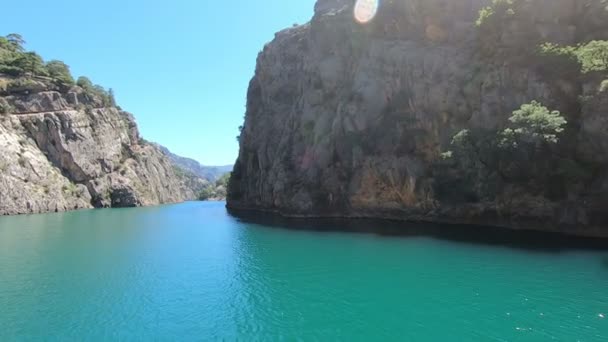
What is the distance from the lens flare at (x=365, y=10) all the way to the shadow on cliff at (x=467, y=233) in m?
39.5

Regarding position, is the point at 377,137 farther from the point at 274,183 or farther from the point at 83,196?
the point at 83,196

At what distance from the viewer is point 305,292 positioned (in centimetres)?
2359

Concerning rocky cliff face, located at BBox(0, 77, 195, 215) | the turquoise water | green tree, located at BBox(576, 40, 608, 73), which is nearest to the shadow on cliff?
the turquoise water

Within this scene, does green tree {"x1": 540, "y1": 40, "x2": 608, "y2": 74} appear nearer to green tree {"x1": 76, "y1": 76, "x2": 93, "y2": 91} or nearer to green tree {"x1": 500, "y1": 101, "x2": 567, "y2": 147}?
green tree {"x1": 500, "y1": 101, "x2": 567, "y2": 147}

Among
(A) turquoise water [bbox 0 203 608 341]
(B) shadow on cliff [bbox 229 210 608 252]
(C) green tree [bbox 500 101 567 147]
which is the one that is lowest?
(A) turquoise water [bbox 0 203 608 341]

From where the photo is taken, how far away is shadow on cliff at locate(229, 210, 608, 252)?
35.9m

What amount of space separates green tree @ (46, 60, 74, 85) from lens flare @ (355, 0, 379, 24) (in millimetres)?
89535

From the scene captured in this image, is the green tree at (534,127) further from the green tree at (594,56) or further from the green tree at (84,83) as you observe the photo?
the green tree at (84,83)

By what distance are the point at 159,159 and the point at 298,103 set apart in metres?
105

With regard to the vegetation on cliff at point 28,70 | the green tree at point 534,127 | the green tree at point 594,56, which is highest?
the vegetation on cliff at point 28,70

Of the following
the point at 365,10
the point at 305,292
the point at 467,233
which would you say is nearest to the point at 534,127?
the point at 467,233

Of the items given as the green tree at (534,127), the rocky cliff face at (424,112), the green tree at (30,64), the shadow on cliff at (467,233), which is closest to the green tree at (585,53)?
the rocky cliff face at (424,112)

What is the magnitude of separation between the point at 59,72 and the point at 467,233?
121 meters

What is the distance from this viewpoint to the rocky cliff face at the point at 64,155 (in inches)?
3236
